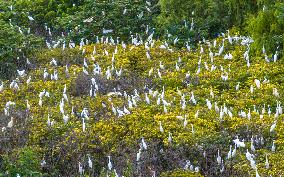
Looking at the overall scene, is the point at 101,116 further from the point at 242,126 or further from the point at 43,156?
the point at 242,126

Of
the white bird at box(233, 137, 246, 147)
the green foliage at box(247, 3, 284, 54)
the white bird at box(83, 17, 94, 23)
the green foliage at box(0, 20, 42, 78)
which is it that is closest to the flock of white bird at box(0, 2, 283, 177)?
the white bird at box(233, 137, 246, 147)

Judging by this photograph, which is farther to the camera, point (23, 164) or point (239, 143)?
point (239, 143)

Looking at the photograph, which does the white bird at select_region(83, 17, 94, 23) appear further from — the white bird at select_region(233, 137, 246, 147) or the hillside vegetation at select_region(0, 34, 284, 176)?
the white bird at select_region(233, 137, 246, 147)

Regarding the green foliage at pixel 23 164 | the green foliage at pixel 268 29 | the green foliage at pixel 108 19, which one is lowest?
the green foliage at pixel 23 164

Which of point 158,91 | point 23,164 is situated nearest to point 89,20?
point 158,91

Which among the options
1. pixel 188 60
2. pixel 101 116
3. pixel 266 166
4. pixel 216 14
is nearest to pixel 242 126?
pixel 266 166

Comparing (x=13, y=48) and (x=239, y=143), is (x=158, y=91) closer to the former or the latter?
(x=239, y=143)

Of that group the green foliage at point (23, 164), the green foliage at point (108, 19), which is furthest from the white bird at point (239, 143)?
the green foliage at point (108, 19)

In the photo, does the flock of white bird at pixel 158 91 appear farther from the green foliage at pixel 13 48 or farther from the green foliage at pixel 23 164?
the green foliage at pixel 13 48

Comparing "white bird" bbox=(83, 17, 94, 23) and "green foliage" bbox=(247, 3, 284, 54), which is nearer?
"green foliage" bbox=(247, 3, 284, 54)

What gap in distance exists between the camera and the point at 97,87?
9125 mm

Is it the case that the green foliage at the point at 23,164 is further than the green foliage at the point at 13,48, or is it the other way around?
the green foliage at the point at 13,48

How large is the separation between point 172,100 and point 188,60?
5.68 feet

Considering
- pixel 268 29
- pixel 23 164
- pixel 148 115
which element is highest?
pixel 268 29
